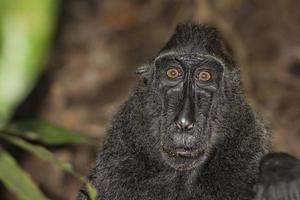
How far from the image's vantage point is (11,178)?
8.72ft

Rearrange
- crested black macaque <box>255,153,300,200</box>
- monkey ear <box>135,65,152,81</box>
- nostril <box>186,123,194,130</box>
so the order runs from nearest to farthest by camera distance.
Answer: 1. crested black macaque <box>255,153,300,200</box>
2. nostril <box>186,123,194,130</box>
3. monkey ear <box>135,65,152,81</box>

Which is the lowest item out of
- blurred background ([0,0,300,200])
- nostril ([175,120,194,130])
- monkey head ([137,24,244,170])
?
nostril ([175,120,194,130])

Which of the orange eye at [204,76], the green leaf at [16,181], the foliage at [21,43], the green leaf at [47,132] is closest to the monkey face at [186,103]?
the orange eye at [204,76]

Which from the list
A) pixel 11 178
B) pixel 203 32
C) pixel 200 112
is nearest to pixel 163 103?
pixel 200 112

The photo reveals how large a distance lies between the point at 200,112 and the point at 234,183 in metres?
0.55

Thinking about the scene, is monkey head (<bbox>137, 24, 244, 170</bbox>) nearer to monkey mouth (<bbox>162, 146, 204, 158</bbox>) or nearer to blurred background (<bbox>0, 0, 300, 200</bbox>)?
monkey mouth (<bbox>162, 146, 204, 158</bbox>)

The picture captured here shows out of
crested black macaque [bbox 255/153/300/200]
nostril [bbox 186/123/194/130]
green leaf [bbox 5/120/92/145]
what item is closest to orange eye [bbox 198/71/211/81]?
nostril [bbox 186/123/194/130]

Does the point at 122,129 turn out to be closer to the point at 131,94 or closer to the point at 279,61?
the point at 131,94

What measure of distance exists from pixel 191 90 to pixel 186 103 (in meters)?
0.21

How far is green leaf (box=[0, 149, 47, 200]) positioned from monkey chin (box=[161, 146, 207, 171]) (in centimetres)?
140

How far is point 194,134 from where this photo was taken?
399 centimetres

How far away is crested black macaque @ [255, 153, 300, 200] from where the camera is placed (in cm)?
380

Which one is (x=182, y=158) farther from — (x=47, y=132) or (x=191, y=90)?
(x=47, y=132)

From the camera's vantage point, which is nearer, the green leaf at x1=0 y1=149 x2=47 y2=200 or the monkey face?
the green leaf at x1=0 y1=149 x2=47 y2=200
